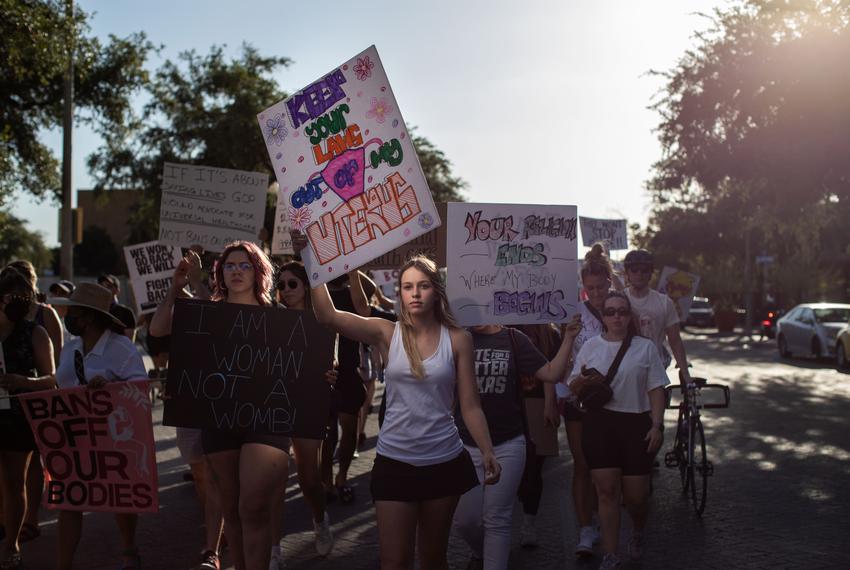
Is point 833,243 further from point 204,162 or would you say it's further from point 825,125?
point 825,125

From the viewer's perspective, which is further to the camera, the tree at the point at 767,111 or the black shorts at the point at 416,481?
the tree at the point at 767,111

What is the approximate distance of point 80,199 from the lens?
106m

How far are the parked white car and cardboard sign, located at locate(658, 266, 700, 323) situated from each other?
1496 cm

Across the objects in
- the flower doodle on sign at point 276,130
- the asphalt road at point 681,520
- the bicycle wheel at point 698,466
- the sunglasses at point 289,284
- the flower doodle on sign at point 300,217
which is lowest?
the asphalt road at point 681,520

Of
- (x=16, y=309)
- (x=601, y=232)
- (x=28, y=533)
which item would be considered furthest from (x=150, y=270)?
(x=601, y=232)

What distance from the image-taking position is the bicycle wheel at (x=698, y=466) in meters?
8.53

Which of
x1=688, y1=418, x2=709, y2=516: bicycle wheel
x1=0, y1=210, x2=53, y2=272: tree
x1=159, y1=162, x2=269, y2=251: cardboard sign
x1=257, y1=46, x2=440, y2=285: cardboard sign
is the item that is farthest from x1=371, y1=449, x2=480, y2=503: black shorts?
x1=0, y1=210, x2=53, y2=272: tree

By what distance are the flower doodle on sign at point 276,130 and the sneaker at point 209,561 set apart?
8.61 feet

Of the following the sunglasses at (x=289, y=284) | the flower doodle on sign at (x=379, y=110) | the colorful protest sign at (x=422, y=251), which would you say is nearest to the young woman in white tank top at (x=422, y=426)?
the flower doodle on sign at (x=379, y=110)

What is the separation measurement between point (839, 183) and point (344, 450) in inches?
742

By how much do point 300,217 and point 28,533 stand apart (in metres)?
3.73

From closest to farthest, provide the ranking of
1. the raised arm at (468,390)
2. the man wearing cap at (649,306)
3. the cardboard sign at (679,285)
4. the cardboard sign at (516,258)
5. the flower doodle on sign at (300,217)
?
the raised arm at (468,390) < the flower doodle on sign at (300,217) < the cardboard sign at (516,258) < the man wearing cap at (649,306) < the cardboard sign at (679,285)

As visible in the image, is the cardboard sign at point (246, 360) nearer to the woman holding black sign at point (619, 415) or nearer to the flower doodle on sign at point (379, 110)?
the flower doodle on sign at point (379, 110)

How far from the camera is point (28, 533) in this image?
787 cm
